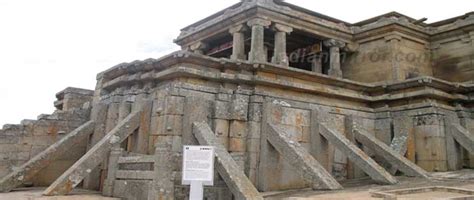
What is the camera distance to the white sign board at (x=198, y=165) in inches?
204

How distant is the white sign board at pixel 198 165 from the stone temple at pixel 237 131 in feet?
3.54

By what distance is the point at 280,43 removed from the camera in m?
15.2

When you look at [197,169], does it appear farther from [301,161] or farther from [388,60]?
[388,60]

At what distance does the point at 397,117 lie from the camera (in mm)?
11070

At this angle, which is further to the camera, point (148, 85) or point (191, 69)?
point (148, 85)

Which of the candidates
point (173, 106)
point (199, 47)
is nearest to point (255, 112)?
point (173, 106)

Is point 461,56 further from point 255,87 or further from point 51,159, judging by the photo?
point 51,159

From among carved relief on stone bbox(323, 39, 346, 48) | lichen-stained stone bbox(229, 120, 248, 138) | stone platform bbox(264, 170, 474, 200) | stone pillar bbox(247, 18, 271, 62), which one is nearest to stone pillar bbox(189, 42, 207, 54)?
stone pillar bbox(247, 18, 271, 62)

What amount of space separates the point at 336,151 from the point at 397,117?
241 cm

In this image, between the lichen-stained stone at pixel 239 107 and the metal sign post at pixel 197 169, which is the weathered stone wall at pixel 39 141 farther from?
the metal sign post at pixel 197 169

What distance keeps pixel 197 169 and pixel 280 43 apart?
10.6 m

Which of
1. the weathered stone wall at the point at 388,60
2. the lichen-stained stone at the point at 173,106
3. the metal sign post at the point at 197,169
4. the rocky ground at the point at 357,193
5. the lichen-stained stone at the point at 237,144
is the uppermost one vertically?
the weathered stone wall at the point at 388,60

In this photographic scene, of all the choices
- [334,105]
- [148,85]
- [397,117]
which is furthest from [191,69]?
[397,117]

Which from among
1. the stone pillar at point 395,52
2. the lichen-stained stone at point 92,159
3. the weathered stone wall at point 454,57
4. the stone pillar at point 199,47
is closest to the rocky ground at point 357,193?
the lichen-stained stone at point 92,159
